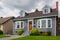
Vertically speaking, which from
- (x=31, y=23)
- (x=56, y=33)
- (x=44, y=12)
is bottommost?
(x=56, y=33)

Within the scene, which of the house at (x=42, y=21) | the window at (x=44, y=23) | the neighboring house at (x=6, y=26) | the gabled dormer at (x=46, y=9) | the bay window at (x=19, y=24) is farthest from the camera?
the neighboring house at (x=6, y=26)

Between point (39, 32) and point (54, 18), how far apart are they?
15.3 feet

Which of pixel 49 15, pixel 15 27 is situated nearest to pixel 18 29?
pixel 15 27

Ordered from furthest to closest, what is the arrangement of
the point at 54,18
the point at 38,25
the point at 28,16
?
1. the point at 28,16
2. the point at 38,25
3. the point at 54,18

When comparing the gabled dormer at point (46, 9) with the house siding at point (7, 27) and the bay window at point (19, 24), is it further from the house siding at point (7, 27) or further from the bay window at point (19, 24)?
the house siding at point (7, 27)

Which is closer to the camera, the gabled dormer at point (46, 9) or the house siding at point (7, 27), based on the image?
the gabled dormer at point (46, 9)

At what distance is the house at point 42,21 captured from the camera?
3500 centimetres

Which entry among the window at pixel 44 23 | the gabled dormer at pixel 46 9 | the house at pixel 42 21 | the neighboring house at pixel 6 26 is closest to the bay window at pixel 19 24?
the house at pixel 42 21

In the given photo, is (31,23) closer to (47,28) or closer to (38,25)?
(38,25)

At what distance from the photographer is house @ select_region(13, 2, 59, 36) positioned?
35.0m

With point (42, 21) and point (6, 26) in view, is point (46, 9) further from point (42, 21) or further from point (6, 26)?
point (6, 26)

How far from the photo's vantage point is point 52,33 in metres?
34.9

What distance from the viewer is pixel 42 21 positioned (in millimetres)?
36375

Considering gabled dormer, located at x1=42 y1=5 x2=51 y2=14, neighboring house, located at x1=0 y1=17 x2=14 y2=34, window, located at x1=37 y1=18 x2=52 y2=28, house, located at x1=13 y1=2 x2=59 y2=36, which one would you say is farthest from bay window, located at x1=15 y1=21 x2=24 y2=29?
neighboring house, located at x1=0 y1=17 x2=14 y2=34
